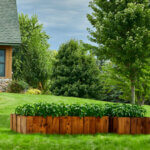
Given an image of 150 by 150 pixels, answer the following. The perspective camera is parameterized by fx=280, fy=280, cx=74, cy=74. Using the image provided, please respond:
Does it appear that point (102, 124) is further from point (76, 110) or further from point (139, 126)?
point (139, 126)

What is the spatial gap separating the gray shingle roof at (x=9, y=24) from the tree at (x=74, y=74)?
5.58 metres

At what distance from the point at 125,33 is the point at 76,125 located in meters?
6.27

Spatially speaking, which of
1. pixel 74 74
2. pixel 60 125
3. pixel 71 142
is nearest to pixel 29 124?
pixel 60 125

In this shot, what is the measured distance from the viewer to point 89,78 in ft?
85.3

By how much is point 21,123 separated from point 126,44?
6.09 meters

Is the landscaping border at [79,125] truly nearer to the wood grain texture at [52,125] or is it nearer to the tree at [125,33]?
the wood grain texture at [52,125]

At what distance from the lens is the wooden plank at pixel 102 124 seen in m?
8.16

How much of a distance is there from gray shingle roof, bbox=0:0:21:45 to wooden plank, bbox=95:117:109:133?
47.8ft

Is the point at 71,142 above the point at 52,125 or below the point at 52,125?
below

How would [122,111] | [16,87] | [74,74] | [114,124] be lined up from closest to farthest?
[114,124]
[122,111]
[16,87]
[74,74]

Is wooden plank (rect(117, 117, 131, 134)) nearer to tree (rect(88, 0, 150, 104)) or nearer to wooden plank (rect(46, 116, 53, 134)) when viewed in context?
wooden plank (rect(46, 116, 53, 134))

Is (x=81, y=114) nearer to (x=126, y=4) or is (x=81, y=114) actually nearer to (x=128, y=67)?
(x=128, y=67)

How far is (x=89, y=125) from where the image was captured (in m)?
8.04

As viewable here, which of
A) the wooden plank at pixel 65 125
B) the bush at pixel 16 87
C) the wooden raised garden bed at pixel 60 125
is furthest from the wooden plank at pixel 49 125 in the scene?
the bush at pixel 16 87
